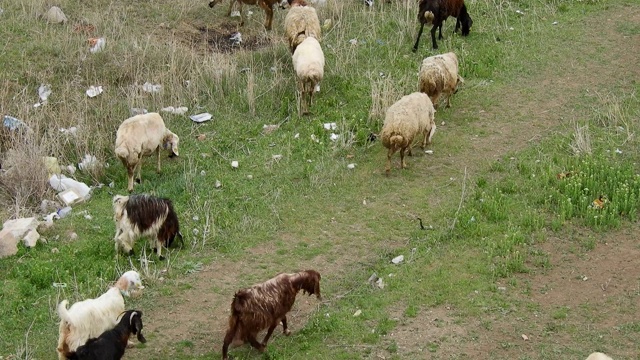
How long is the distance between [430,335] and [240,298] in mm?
1917

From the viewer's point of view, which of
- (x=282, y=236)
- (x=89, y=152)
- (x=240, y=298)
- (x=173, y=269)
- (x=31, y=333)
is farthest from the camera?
(x=89, y=152)

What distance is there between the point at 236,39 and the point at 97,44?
2.53 metres

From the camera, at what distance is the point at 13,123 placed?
12492mm

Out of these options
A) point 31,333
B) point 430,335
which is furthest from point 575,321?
point 31,333

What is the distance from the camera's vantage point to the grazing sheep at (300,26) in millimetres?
14250

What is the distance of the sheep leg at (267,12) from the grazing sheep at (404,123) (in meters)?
5.04

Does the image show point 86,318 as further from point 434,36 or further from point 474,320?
point 434,36

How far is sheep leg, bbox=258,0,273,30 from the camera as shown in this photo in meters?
16.0

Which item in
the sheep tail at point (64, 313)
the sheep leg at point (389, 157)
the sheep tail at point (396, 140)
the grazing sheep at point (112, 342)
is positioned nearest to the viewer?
the grazing sheep at point (112, 342)

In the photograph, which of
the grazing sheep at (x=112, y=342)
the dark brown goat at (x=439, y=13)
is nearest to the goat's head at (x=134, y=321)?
the grazing sheep at (x=112, y=342)

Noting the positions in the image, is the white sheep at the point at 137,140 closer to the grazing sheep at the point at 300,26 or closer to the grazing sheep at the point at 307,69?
the grazing sheep at the point at 307,69

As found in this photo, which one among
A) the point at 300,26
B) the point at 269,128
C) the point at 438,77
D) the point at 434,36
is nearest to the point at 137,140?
the point at 269,128

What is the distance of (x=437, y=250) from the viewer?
991 cm

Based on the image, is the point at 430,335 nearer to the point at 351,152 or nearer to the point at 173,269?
the point at 173,269
